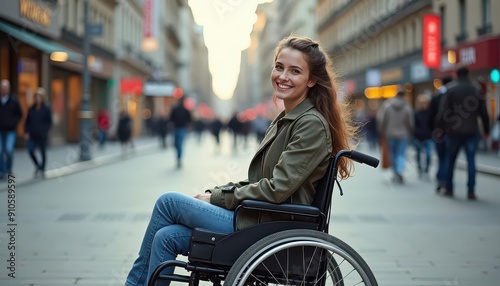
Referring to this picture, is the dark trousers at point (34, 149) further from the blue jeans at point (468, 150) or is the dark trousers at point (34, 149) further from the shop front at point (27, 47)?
the blue jeans at point (468, 150)

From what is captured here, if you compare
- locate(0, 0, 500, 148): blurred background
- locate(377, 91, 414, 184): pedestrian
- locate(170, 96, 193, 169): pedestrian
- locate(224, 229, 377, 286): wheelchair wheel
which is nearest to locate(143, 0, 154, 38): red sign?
locate(0, 0, 500, 148): blurred background

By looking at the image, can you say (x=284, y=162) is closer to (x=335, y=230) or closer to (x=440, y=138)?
(x=335, y=230)

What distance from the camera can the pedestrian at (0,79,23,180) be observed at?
12.9m

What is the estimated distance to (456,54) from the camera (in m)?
25.0

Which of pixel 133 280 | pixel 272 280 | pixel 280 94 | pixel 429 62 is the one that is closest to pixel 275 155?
pixel 280 94

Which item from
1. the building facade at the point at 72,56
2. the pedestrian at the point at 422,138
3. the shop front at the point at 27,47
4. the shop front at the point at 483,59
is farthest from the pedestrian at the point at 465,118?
the shop front at the point at 27,47

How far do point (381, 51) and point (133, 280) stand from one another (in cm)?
4272

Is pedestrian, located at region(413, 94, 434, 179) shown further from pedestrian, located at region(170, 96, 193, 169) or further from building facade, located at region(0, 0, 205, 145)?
building facade, located at region(0, 0, 205, 145)

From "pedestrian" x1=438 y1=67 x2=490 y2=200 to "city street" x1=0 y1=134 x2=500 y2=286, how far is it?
0.61m

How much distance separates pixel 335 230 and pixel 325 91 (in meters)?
3.92

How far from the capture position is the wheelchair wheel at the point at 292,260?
3105mm

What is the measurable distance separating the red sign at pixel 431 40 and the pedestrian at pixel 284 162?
25.7m

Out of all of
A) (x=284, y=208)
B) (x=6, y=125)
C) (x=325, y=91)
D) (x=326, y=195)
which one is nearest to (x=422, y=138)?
(x=6, y=125)

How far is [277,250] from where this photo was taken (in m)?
3.10
